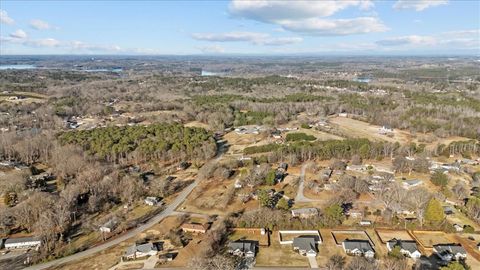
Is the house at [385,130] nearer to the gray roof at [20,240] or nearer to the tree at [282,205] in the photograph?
the tree at [282,205]

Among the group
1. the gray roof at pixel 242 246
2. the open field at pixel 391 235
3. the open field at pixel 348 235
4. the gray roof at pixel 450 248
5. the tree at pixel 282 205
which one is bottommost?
the open field at pixel 348 235

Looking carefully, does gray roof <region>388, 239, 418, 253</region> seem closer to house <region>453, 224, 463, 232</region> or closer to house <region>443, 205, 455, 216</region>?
house <region>453, 224, 463, 232</region>

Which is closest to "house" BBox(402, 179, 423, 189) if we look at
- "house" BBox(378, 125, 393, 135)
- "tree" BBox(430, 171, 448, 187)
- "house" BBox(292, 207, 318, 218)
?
"tree" BBox(430, 171, 448, 187)

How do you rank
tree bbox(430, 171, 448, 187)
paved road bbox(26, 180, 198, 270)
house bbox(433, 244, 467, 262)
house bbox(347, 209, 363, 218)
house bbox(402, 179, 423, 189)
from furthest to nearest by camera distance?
house bbox(402, 179, 423, 189)
tree bbox(430, 171, 448, 187)
house bbox(347, 209, 363, 218)
house bbox(433, 244, 467, 262)
paved road bbox(26, 180, 198, 270)

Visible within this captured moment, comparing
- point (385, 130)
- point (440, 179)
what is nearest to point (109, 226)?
point (440, 179)

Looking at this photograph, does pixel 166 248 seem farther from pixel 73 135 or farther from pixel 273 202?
pixel 73 135

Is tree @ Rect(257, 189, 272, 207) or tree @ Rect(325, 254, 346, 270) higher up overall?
tree @ Rect(257, 189, 272, 207)

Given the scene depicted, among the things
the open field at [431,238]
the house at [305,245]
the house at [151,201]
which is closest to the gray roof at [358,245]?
the house at [305,245]
